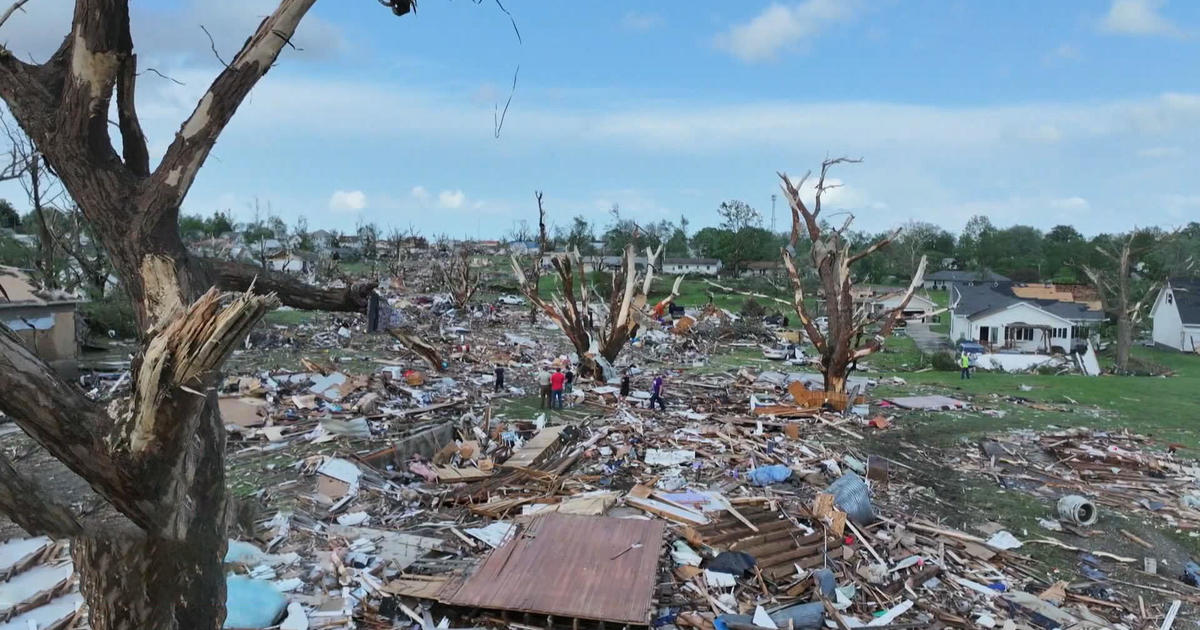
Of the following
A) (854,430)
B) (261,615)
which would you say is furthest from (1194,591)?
(261,615)

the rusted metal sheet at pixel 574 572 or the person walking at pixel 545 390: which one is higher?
the person walking at pixel 545 390

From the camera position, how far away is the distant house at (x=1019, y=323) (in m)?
34.9

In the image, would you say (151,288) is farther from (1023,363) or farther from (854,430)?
(1023,363)

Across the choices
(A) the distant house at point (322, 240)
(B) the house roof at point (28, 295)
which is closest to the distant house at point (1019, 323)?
(B) the house roof at point (28, 295)

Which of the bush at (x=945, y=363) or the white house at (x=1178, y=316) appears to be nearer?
the bush at (x=945, y=363)

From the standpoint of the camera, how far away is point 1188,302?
122 ft

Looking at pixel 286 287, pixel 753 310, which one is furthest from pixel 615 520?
pixel 753 310

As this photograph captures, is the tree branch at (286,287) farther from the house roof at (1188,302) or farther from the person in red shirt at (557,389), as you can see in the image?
the house roof at (1188,302)

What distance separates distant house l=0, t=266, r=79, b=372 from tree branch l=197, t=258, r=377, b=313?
562 inches

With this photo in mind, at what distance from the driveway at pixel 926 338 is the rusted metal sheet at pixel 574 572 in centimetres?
2418

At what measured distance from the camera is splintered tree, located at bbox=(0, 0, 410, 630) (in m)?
2.43

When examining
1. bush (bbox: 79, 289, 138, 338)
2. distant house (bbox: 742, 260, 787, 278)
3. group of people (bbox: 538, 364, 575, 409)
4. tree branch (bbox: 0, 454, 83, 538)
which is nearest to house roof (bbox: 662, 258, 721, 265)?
distant house (bbox: 742, 260, 787, 278)

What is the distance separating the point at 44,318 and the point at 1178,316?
45314 mm

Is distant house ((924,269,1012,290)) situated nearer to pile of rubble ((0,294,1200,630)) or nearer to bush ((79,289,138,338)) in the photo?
pile of rubble ((0,294,1200,630))
